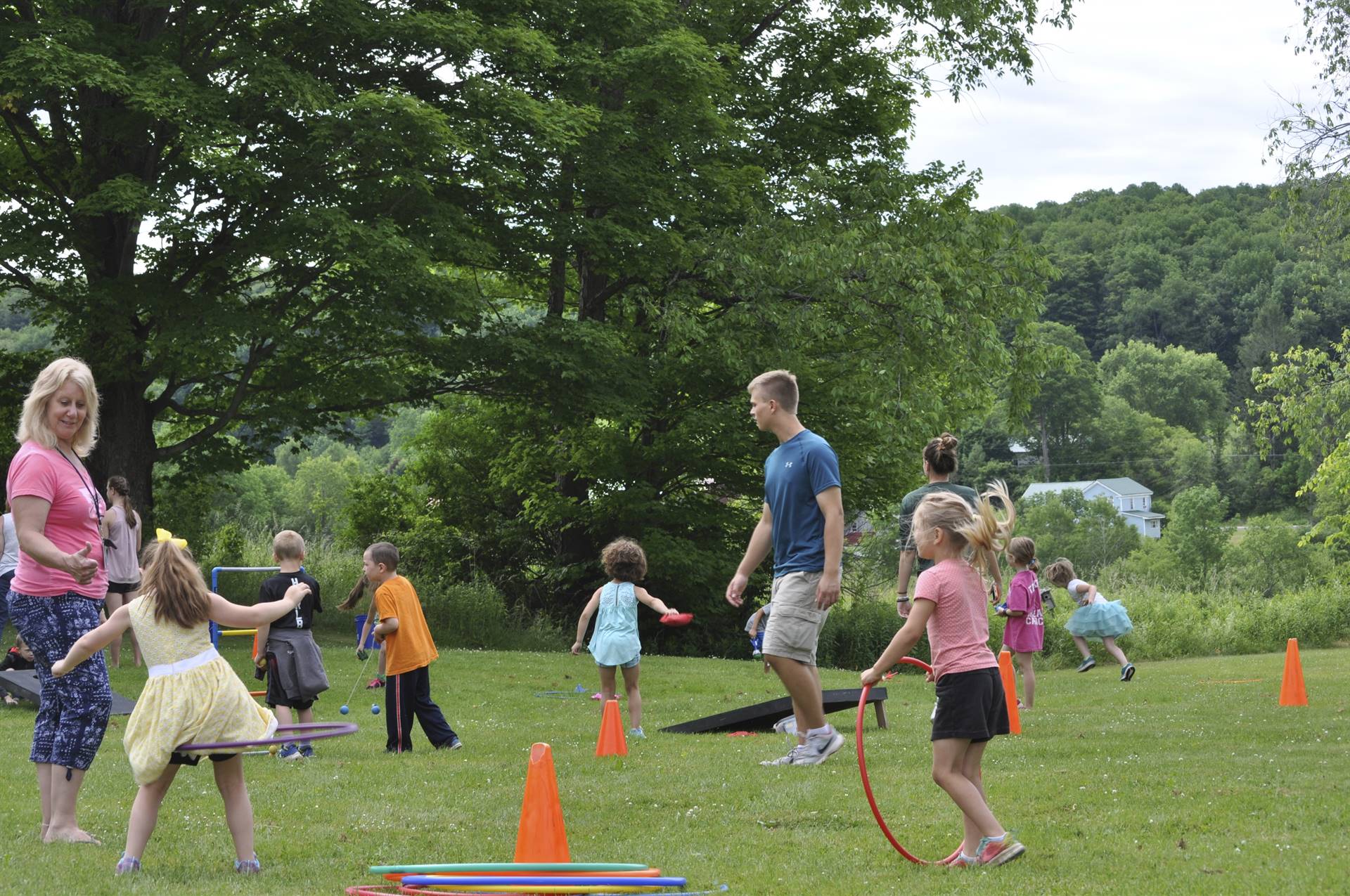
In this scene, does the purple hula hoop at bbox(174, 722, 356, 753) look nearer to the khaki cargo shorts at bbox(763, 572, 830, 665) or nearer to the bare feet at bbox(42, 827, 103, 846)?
the bare feet at bbox(42, 827, 103, 846)

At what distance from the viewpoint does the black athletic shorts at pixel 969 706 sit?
5.70 metres

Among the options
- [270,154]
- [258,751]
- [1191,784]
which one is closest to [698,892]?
[1191,784]

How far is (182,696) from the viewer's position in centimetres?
571

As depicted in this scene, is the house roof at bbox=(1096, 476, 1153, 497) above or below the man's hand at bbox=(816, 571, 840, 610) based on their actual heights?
above

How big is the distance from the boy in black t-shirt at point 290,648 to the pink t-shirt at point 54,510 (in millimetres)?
3121

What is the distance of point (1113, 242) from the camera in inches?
4562

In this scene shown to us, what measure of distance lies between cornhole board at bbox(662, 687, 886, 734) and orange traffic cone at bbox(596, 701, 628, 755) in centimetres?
138

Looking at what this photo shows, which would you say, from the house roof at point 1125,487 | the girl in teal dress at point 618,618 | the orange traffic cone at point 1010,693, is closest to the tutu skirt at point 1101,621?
the orange traffic cone at point 1010,693

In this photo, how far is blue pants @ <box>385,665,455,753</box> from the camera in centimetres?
987

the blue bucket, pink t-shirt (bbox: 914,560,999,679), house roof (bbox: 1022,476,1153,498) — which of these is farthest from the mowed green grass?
house roof (bbox: 1022,476,1153,498)

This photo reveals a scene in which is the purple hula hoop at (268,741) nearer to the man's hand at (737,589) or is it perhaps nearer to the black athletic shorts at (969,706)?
the black athletic shorts at (969,706)

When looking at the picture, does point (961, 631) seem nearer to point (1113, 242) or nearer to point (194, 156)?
point (194, 156)

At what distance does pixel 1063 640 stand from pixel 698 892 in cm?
2425

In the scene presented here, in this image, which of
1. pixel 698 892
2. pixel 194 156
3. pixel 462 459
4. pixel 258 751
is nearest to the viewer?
pixel 698 892
